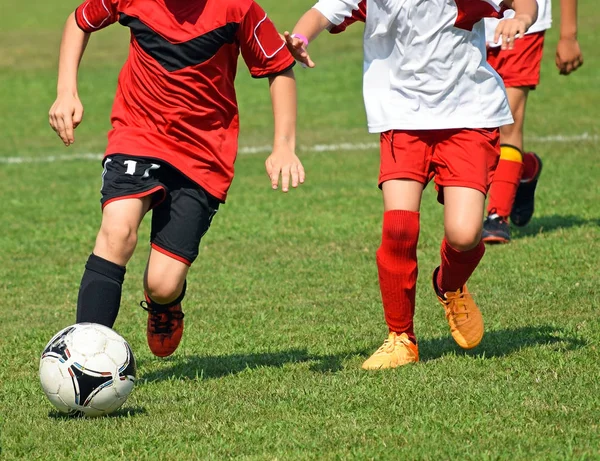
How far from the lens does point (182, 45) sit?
214 inches

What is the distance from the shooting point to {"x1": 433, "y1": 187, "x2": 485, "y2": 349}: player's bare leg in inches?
217

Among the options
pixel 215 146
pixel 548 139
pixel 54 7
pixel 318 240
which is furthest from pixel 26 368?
pixel 54 7

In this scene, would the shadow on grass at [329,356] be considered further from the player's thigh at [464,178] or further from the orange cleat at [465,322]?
the player's thigh at [464,178]

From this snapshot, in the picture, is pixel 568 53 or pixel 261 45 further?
pixel 568 53

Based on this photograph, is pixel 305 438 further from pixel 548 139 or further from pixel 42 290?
pixel 548 139

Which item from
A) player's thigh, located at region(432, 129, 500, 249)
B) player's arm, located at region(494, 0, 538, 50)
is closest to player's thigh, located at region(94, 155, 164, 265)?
player's thigh, located at region(432, 129, 500, 249)

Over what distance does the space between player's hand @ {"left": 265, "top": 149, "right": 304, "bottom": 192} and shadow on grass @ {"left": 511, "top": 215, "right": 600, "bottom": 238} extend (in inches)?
169

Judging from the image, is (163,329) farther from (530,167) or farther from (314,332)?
(530,167)

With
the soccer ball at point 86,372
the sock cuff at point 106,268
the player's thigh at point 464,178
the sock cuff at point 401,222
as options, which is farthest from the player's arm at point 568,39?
the soccer ball at point 86,372

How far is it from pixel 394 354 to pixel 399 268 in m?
0.40

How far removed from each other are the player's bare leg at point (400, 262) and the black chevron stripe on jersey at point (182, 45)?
1.01m

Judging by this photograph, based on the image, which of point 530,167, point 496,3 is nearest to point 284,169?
point 496,3

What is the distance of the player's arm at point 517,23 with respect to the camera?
540 centimetres

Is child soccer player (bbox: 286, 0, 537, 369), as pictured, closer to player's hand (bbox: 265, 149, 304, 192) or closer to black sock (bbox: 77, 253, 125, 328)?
player's hand (bbox: 265, 149, 304, 192)
